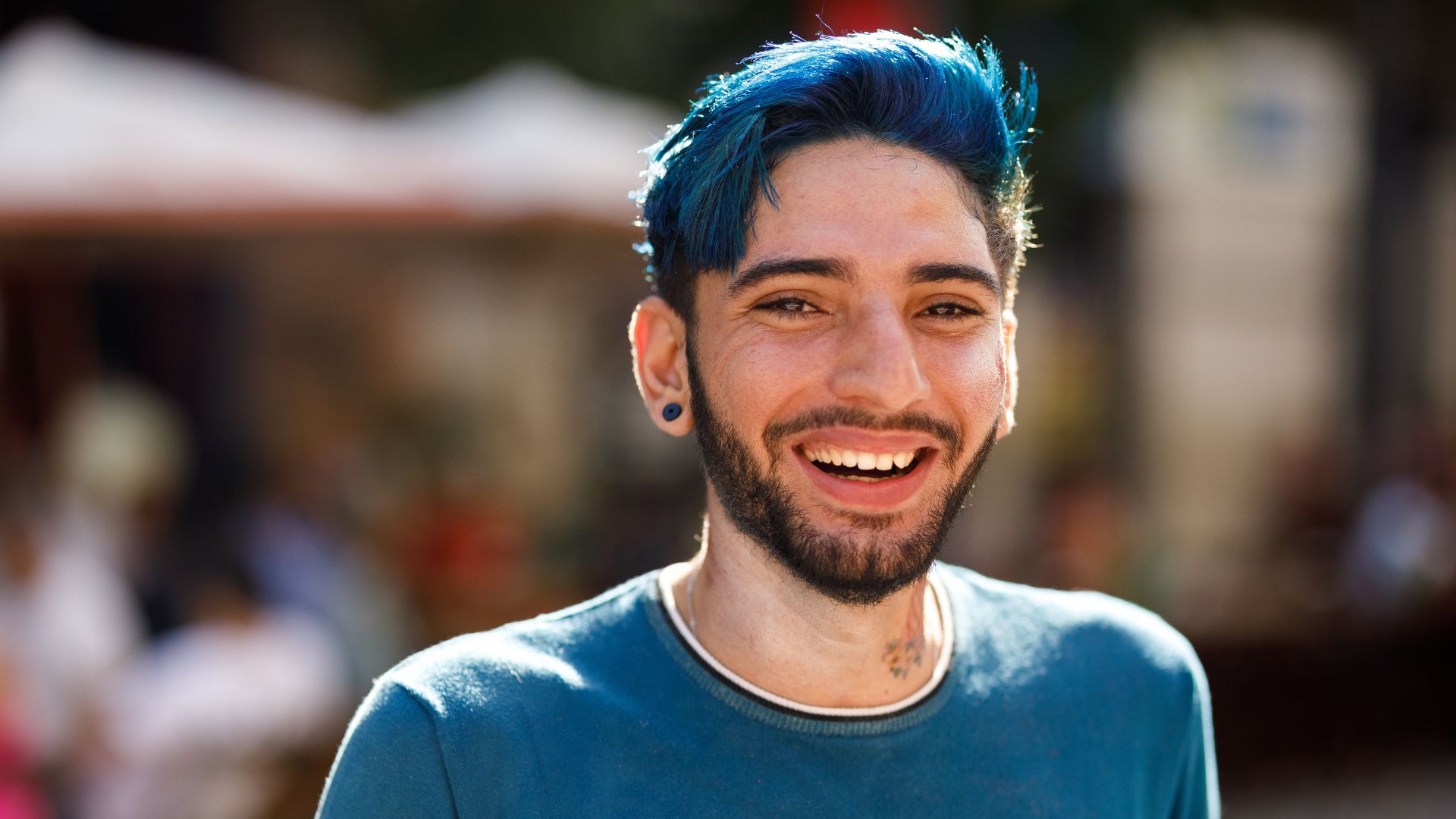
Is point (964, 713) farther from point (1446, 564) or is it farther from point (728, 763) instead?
point (1446, 564)

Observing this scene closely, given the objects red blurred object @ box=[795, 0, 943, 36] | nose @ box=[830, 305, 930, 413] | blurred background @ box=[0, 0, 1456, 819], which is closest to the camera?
nose @ box=[830, 305, 930, 413]

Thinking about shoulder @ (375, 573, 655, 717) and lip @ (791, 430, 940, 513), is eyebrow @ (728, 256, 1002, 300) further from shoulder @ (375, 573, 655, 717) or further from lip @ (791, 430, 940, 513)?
shoulder @ (375, 573, 655, 717)

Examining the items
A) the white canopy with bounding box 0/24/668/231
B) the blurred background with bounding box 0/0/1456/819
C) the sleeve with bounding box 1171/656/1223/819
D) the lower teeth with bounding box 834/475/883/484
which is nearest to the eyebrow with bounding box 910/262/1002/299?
the lower teeth with bounding box 834/475/883/484

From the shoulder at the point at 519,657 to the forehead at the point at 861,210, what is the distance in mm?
502

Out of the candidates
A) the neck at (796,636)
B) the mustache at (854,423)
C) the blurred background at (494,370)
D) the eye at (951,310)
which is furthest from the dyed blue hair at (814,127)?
the blurred background at (494,370)

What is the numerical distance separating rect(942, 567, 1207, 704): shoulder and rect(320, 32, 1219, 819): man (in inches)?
3.3

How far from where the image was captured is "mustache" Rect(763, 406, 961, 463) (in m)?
1.64

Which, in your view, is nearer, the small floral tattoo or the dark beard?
the dark beard

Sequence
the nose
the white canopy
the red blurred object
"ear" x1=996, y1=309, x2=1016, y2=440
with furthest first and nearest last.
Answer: the white canopy
the red blurred object
"ear" x1=996, y1=309, x2=1016, y2=440
the nose

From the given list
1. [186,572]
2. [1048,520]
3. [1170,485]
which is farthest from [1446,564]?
[186,572]

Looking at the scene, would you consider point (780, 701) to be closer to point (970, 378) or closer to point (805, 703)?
point (805, 703)

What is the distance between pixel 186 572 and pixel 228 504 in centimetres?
227

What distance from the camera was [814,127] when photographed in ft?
5.57

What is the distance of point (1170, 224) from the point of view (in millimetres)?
12406
